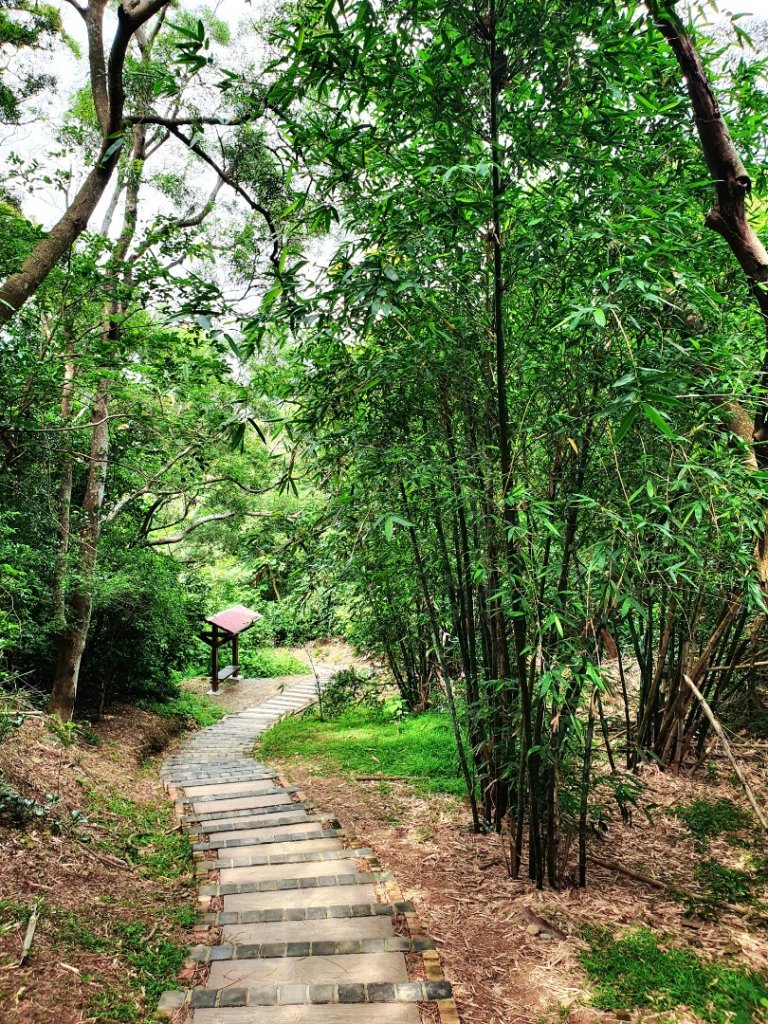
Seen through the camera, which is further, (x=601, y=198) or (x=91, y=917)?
(x=91, y=917)

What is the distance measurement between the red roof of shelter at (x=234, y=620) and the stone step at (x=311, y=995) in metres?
7.99

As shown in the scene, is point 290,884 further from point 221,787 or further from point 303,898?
point 221,787

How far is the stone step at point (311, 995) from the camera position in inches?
73.8

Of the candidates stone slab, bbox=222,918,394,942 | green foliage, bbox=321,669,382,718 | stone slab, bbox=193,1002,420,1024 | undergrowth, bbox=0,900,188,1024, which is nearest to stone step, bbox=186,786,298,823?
undergrowth, bbox=0,900,188,1024

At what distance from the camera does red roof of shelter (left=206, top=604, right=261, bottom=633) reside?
32.3 ft

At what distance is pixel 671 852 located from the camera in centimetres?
304

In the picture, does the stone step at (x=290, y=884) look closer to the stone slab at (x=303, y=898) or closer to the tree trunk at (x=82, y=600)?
the stone slab at (x=303, y=898)

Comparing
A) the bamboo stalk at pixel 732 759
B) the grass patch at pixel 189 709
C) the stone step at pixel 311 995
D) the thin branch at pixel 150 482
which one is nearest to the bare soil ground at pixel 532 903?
the stone step at pixel 311 995

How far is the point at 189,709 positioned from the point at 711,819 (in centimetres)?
631

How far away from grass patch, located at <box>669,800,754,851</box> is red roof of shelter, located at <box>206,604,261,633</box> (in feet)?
25.1

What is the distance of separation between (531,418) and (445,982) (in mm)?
2011

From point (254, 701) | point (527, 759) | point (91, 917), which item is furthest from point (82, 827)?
point (254, 701)

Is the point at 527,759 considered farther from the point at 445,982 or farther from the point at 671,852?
the point at 671,852

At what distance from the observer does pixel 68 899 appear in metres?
2.47
